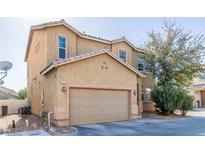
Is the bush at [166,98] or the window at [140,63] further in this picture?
the window at [140,63]

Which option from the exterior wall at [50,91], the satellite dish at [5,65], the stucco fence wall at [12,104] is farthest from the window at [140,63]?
the stucco fence wall at [12,104]

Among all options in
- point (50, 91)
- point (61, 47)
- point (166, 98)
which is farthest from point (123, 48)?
point (50, 91)

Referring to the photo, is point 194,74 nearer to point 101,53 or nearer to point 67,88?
point 101,53

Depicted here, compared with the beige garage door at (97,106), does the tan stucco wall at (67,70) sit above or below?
above

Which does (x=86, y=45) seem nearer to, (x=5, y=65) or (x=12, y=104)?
(x=5, y=65)

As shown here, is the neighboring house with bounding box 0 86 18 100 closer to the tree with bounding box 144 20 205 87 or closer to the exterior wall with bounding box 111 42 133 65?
the exterior wall with bounding box 111 42 133 65

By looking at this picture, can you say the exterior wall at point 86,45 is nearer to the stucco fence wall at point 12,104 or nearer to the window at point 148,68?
the window at point 148,68

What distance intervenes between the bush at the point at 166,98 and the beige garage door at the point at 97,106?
413 centimetres

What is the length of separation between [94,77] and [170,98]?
26.7 ft

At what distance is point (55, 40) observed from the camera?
58.9 feet

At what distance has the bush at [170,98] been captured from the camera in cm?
2120

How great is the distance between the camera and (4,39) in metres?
17.8
